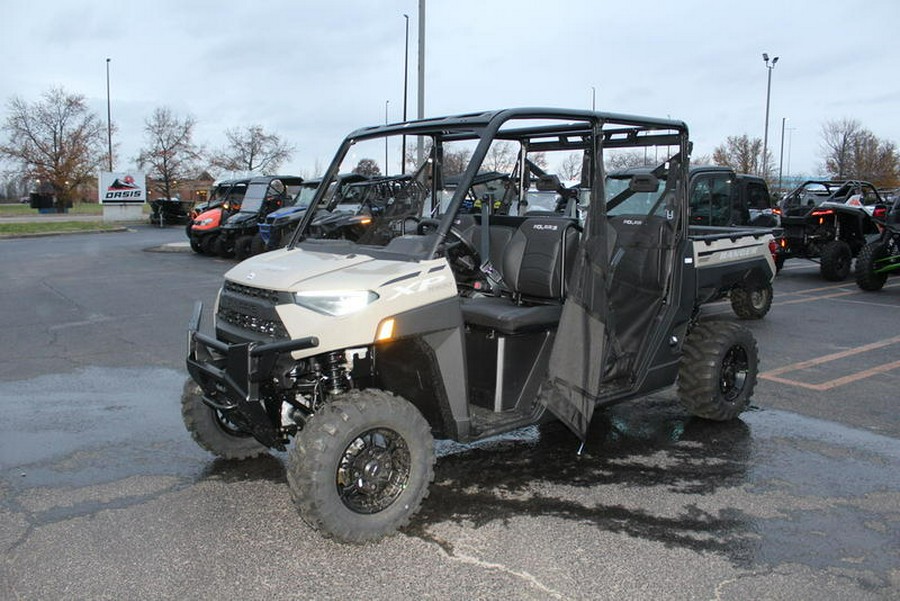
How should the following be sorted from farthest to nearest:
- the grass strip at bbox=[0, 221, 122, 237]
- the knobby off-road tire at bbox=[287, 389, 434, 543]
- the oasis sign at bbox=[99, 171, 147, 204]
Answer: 1. the oasis sign at bbox=[99, 171, 147, 204]
2. the grass strip at bbox=[0, 221, 122, 237]
3. the knobby off-road tire at bbox=[287, 389, 434, 543]

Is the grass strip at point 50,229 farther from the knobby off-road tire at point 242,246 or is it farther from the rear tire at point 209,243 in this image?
the knobby off-road tire at point 242,246

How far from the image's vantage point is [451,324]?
3.93 m

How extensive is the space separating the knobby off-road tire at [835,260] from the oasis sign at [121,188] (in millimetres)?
32279

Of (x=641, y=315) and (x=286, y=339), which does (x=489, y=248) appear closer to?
(x=641, y=315)

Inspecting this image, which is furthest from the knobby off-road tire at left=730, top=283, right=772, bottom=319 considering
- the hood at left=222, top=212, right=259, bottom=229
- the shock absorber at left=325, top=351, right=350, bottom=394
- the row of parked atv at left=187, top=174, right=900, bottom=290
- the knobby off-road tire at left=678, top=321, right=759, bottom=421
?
the hood at left=222, top=212, right=259, bottom=229

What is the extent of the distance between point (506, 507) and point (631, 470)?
1.04m

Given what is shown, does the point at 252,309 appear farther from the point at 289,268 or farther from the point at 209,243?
the point at 209,243

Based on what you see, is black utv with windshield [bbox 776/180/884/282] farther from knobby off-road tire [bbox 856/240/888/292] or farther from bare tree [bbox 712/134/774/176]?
bare tree [bbox 712/134/774/176]

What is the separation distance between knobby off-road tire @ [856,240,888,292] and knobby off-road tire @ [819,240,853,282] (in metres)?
1.27

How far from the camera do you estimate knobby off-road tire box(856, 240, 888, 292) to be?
41.4 feet

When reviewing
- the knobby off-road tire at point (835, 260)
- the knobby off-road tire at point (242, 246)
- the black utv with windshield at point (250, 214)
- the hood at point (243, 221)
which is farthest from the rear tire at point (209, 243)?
the knobby off-road tire at point (835, 260)

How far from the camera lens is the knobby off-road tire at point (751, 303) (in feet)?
34.2

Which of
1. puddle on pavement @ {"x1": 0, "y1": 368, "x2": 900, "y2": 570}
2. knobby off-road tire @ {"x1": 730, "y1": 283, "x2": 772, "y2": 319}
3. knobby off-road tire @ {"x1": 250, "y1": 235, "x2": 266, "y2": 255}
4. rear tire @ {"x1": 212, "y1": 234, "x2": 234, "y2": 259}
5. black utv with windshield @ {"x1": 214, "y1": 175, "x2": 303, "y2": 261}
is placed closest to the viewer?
puddle on pavement @ {"x1": 0, "y1": 368, "x2": 900, "y2": 570}

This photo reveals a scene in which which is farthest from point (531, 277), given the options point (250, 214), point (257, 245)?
point (250, 214)
